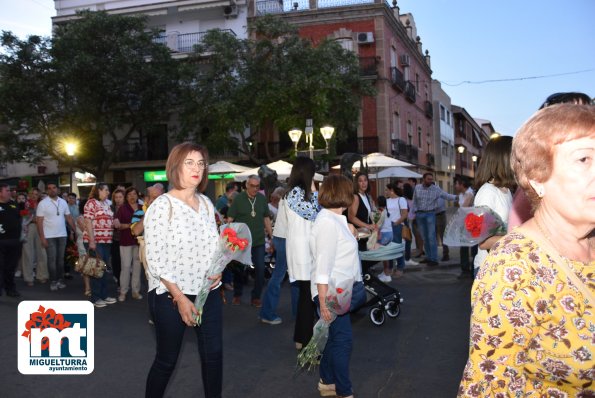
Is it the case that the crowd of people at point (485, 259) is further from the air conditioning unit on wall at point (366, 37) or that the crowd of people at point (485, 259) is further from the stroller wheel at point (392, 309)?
the air conditioning unit on wall at point (366, 37)

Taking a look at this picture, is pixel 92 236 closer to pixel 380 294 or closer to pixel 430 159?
pixel 380 294

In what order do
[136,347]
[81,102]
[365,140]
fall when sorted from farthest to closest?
[365,140] < [81,102] < [136,347]

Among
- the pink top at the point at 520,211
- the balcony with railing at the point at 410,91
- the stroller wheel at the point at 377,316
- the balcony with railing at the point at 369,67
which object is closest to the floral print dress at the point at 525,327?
the pink top at the point at 520,211

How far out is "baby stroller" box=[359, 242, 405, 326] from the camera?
19.3 feet

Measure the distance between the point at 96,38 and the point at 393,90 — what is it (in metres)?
16.1

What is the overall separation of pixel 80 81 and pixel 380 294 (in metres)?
22.2

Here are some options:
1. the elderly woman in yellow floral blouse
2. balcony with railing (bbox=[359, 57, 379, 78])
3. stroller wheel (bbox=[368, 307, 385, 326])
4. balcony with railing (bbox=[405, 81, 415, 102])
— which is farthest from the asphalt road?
balcony with railing (bbox=[405, 81, 415, 102])

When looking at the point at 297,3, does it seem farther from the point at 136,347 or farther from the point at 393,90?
the point at 136,347

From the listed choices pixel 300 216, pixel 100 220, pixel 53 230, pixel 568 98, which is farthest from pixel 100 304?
pixel 568 98

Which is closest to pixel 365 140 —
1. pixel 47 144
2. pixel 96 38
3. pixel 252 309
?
pixel 96 38

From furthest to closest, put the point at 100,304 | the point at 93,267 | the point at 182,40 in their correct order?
the point at 182,40 < the point at 100,304 < the point at 93,267

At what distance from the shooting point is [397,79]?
2998 cm

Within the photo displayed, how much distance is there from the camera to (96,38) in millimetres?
24672

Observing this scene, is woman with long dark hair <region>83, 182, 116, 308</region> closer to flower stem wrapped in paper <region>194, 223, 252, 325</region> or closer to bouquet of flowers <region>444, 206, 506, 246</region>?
flower stem wrapped in paper <region>194, 223, 252, 325</region>
